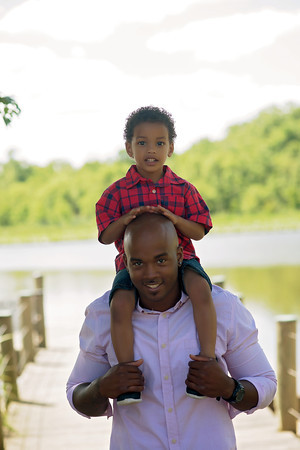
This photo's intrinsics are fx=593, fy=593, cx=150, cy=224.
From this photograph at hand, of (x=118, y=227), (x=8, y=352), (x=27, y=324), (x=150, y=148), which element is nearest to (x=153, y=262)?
(x=118, y=227)

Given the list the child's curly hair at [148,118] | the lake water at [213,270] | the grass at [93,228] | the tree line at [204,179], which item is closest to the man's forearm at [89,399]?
the child's curly hair at [148,118]

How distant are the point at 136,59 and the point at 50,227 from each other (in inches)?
837

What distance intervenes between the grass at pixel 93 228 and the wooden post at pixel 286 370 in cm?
2360

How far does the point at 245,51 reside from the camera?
52.3 m

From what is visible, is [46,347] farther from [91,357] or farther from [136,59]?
[136,59]

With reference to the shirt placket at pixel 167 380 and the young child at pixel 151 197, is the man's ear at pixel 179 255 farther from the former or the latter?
the shirt placket at pixel 167 380

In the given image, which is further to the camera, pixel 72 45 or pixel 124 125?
pixel 72 45

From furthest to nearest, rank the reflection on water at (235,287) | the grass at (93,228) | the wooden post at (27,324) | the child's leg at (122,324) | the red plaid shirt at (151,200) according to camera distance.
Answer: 1. the grass at (93,228)
2. the reflection on water at (235,287)
3. the wooden post at (27,324)
4. the red plaid shirt at (151,200)
5. the child's leg at (122,324)

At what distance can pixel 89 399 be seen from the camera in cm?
157

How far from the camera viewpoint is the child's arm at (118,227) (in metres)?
1.66

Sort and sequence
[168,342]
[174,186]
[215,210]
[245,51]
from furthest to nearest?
[245,51] < [215,210] < [174,186] < [168,342]

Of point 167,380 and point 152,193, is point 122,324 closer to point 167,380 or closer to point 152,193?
point 167,380

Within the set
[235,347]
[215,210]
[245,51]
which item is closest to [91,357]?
[235,347]

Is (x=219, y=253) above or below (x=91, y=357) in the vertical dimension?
below
